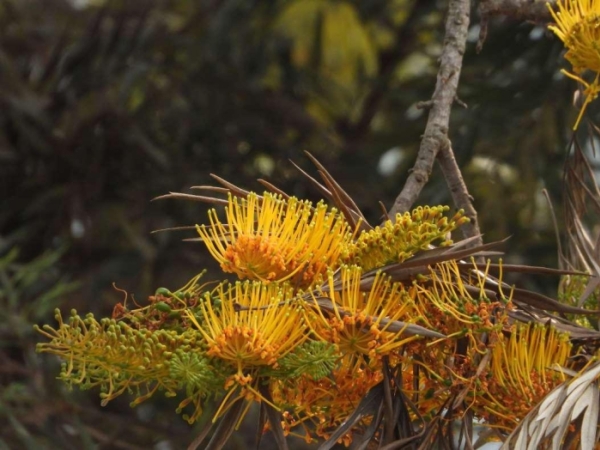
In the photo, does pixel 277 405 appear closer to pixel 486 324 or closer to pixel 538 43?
pixel 486 324

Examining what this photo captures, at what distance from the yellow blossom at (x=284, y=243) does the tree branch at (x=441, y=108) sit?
11cm

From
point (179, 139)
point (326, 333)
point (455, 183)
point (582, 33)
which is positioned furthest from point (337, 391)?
point (179, 139)

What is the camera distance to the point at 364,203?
2516 mm

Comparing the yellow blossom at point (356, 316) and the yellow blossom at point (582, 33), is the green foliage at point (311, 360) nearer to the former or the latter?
the yellow blossom at point (356, 316)

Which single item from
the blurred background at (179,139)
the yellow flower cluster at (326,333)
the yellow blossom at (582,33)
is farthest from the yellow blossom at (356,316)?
the blurred background at (179,139)

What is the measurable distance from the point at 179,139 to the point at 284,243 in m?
1.97

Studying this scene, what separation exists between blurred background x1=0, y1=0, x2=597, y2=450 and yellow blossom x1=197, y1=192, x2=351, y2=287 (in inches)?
53.8

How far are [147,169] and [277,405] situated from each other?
75.4 inches

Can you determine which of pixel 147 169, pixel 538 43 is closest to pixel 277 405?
pixel 538 43

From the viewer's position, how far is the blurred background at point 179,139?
220 cm

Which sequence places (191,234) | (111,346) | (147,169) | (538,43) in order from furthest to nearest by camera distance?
1. (147,169)
2. (191,234)
3. (538,43)
4. (111,346)

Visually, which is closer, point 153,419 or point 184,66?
point 153,419

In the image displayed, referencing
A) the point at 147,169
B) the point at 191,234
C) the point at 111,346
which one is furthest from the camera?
the point at 147,169

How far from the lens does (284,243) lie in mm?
755
